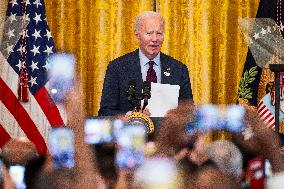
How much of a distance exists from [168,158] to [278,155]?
0.83 ft

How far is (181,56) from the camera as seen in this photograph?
231 inches

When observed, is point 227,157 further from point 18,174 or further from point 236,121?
point 18,174

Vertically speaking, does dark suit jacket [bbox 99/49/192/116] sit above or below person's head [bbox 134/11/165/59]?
below

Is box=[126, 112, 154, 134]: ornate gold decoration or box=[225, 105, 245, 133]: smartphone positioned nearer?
box=[225, 105, 245, 133]: smartphone

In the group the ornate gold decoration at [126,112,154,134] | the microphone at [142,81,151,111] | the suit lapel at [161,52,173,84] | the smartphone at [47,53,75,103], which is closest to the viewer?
the smartphone at [47,53,75,103]

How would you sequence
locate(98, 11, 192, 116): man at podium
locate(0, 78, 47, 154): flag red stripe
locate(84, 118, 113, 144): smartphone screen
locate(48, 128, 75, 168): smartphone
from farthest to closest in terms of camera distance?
locate(0, 78, 47, 154): flag red stripe < locate(98, 11, 192, 116): man at podium < locate(84, 118, 113, 144): smartphone screen < locate(48, 128, 75, 168): smartphone

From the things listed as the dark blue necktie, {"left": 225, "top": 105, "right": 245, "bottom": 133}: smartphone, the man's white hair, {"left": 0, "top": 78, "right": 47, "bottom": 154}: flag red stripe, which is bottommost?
{"left": 0, "top": 78, "right": 47, "bottom": 154}: flag red stripe

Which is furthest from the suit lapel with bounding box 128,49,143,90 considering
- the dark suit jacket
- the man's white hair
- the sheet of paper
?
the sheet of paper

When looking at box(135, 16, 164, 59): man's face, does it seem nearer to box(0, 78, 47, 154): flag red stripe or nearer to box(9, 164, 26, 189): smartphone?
box(0, 78, 47, 154): flag red stripe

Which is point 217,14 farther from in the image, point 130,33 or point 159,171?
point 159,171

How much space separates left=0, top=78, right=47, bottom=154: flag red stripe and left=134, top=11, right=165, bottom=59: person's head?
2.09m

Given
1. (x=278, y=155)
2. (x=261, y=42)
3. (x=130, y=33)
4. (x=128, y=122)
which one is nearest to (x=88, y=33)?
(x=130, y=33)

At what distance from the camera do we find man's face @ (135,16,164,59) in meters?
3.63

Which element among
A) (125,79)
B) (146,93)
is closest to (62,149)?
(146,93)
